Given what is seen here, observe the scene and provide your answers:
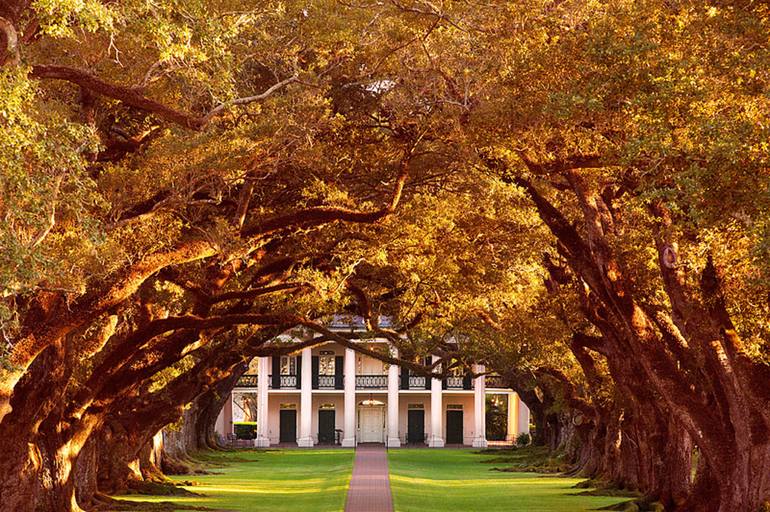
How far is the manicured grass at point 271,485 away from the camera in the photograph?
32062 millimetres

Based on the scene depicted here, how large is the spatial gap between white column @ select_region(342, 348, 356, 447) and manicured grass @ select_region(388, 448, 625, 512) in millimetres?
28573

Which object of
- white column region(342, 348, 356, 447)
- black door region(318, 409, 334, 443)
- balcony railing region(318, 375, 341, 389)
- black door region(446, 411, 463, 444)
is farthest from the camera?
black door region(446, 411, 463, 444)

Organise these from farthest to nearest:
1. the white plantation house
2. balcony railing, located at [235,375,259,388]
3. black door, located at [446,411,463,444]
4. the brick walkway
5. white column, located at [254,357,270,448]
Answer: balcony railing, located at [235,375,259,388] < black door, located at [446,411,463,444] < white column, located at [254,357,270,448] < the white plantation house < the brick walkway

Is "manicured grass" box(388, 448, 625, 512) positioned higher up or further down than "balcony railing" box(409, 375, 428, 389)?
further down

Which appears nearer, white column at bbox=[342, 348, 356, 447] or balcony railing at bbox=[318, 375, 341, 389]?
white column at bbox=[342, 348, 356, 447]

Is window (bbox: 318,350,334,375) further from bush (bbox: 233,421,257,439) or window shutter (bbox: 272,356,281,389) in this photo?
bush (bbox: 233,421,257,439)

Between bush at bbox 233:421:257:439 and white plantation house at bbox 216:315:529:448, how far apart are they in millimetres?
5315

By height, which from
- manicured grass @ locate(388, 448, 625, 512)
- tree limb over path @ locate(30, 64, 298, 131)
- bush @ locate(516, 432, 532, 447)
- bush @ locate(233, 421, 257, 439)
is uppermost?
tree limb over path @ locate(30, 64, 298, 131)

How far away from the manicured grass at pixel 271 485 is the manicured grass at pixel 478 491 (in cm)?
202

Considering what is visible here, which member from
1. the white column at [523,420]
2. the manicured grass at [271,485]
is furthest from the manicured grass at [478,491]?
the white column at [523,420]

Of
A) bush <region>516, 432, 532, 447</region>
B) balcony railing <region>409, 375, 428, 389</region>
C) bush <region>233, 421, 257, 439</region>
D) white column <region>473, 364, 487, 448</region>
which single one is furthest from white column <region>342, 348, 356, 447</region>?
bush <region>516, 432, 532, 447</region>

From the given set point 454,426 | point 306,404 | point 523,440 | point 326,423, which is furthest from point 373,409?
point 523,440

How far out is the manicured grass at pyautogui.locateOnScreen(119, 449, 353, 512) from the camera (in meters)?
32.1

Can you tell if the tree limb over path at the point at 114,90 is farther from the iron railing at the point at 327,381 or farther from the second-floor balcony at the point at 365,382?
the iron railing at the point at 327,381
